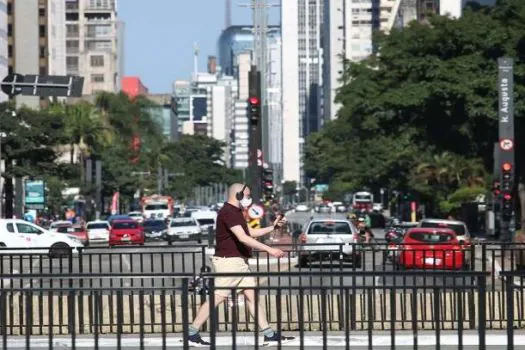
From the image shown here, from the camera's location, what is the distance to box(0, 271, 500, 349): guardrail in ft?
49.1

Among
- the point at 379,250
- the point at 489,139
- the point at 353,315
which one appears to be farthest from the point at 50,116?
the point at 353,315

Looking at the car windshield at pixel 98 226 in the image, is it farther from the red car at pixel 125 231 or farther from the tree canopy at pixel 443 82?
the tree canopy at pixel 443 82

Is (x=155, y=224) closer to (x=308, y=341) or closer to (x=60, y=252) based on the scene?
(x=60, y=252)

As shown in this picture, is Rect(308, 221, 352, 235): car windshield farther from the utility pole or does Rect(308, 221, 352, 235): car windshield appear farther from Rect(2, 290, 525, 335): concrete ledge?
Rect(2, 290, 525, 335): concrete ledge

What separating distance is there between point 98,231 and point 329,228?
80.0 ft

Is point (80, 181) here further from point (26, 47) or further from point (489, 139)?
point (489, 139)

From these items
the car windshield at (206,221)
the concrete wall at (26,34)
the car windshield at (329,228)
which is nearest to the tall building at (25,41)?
the concrete wall at (26,34)

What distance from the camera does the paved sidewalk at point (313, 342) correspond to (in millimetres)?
18359

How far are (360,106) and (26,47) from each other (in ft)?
229

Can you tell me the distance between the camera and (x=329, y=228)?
4850 centimetres

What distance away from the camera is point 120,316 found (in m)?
15.2

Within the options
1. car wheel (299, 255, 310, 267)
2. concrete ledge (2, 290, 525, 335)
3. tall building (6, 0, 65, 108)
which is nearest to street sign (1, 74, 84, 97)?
car wheel (299, 255, 310, 267)

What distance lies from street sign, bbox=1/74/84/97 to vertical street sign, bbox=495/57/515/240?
17.2 meters

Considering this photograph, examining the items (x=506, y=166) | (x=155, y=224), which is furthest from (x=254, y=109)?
(x=155, y=224)
